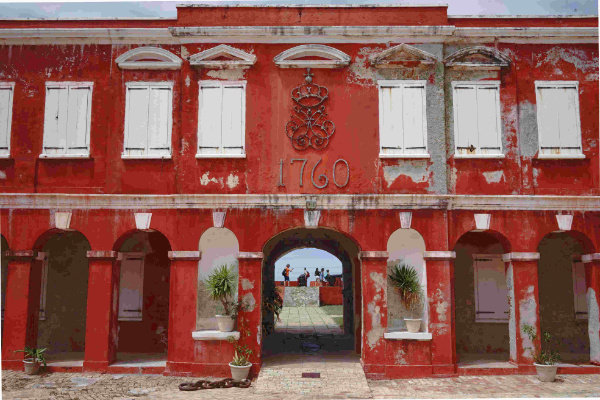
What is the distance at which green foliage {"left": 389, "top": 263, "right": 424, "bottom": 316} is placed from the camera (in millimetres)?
13008

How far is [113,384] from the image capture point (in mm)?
12086

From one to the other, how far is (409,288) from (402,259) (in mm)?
Result: 721

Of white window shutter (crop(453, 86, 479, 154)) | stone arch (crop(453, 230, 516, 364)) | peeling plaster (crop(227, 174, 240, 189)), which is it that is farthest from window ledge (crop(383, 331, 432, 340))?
peeling plaster (crop(227, 174, 240, 189))

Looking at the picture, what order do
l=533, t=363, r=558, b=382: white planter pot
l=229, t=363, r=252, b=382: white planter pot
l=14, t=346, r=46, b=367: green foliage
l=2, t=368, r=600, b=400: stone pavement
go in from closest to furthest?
l=2, t=368, r=600, b=400: stone pavement → l=533, t=363, r=558, b=382: white planter pot → l=229, t=363, r=252, b=382: white planter pot → l=14, t=346, r=46, b=367: green foliage

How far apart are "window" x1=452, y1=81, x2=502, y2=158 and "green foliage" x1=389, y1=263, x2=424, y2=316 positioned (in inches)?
118

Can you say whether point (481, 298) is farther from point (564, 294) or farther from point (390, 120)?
point (390, 120)

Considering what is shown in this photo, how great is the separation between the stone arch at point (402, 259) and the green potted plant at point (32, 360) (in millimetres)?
7867

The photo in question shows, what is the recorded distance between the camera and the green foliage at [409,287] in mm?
13008

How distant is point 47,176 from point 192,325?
504cm

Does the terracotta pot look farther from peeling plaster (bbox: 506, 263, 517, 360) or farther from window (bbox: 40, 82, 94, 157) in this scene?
peeling plaster (bbox: 506, 263, 517, 360)

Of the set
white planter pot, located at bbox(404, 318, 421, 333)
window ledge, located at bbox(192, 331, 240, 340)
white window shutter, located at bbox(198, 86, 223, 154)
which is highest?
white window shutter, located at bbox(198, 86, 223, 154)

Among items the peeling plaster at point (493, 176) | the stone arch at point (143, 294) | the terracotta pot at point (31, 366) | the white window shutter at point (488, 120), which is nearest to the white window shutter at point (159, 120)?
the stone arch at point (143, 294)

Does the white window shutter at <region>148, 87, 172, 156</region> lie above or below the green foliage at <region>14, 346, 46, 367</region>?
above

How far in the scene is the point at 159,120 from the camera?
13789 mm
